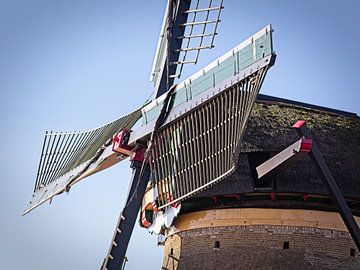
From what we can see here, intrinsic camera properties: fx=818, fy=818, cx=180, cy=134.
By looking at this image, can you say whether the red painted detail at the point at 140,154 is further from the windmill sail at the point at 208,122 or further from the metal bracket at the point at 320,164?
the metal bracket at the point at 320,164

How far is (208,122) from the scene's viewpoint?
11516 millimetres

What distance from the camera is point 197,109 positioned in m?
11.7

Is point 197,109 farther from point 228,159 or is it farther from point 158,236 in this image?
point 158,236

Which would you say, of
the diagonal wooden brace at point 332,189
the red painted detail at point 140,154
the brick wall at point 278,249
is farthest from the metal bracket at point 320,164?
the red painted detail at point 140,154

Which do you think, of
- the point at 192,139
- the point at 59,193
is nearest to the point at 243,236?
the point at 192,139

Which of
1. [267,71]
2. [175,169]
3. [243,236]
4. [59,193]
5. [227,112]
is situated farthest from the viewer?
[59,193]

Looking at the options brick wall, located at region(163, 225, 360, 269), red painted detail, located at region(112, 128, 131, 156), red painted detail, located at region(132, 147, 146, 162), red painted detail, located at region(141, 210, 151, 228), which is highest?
red painted detail, located at region(112, 128, 131, 156)

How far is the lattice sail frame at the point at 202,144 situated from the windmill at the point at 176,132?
0.01 metres

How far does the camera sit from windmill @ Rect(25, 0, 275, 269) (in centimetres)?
1094

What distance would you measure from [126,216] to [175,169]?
109cm

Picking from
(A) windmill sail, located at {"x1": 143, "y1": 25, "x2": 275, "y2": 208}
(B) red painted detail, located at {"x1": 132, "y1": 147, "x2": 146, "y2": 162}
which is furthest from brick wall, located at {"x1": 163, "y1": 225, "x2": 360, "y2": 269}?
(B) red painted detail, located at {"x1": 132, "y1": 147, "x2": 146, "y2": 162}

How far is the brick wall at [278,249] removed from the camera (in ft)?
43.5

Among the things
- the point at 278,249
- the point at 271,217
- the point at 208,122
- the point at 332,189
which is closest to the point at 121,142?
the point at 208,122

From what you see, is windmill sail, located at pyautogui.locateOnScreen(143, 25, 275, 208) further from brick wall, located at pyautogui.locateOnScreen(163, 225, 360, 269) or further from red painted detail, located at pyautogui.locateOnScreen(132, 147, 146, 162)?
brick wall, located at pyautogui.locateOnScreen(163, 225, 360, 269)
